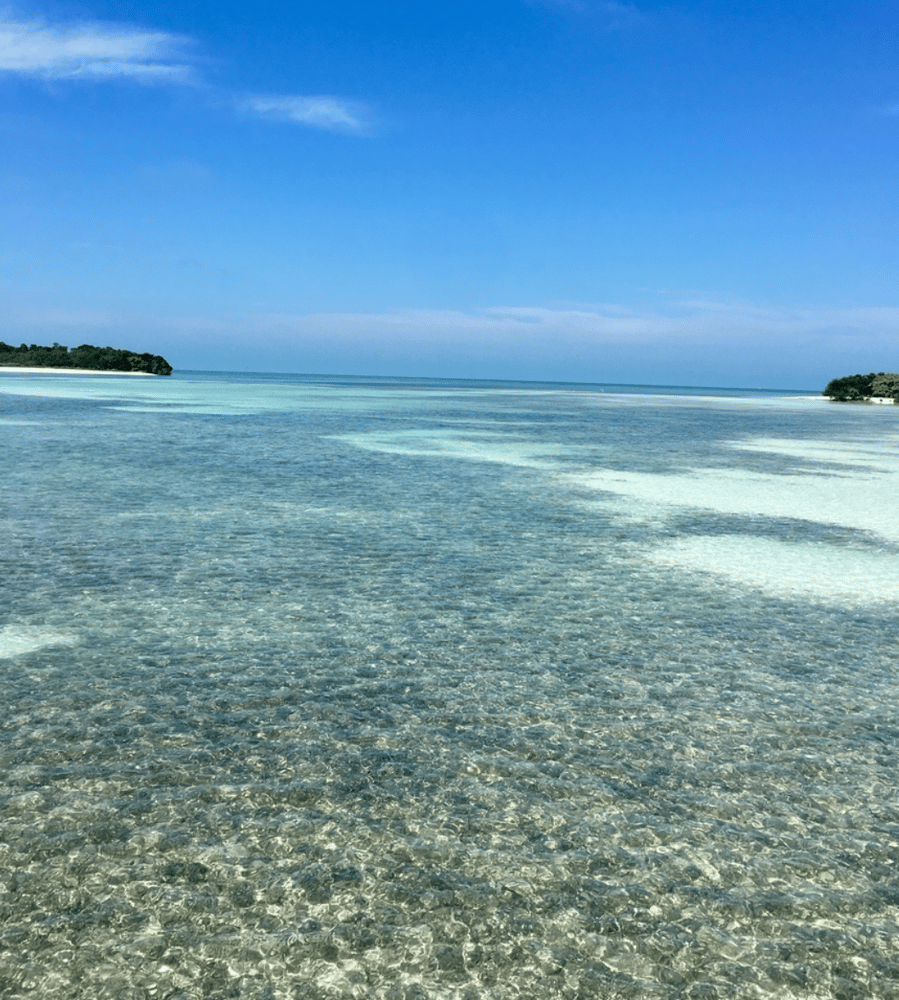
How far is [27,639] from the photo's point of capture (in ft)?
27.3

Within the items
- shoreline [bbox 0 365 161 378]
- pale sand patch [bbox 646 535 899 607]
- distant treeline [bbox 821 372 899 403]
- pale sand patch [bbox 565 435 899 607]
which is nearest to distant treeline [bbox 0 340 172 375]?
shoreline [bbox 0 365 161 378]

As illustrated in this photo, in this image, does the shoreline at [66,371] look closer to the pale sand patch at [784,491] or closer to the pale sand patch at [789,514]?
the pale sand patch at [784,491]

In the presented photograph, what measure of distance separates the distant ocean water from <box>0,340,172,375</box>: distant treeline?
132 m

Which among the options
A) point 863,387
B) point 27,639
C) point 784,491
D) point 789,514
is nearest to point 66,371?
point 863,387

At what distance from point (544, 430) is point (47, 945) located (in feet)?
132

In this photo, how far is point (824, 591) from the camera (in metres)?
11.4

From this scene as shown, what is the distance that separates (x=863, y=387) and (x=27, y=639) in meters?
110

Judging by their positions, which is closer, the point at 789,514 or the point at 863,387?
the point at 789,514

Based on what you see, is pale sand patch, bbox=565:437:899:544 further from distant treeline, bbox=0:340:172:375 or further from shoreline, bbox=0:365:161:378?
distant treeline, bbox=0:340:172:375

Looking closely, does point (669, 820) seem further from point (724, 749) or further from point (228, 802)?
point (228, 802)

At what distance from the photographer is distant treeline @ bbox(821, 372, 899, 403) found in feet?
324

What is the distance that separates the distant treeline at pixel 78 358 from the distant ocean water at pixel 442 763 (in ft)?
435

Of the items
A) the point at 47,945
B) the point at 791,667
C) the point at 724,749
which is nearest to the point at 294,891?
the point at 47,945

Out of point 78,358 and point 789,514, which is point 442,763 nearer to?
point 789,514
